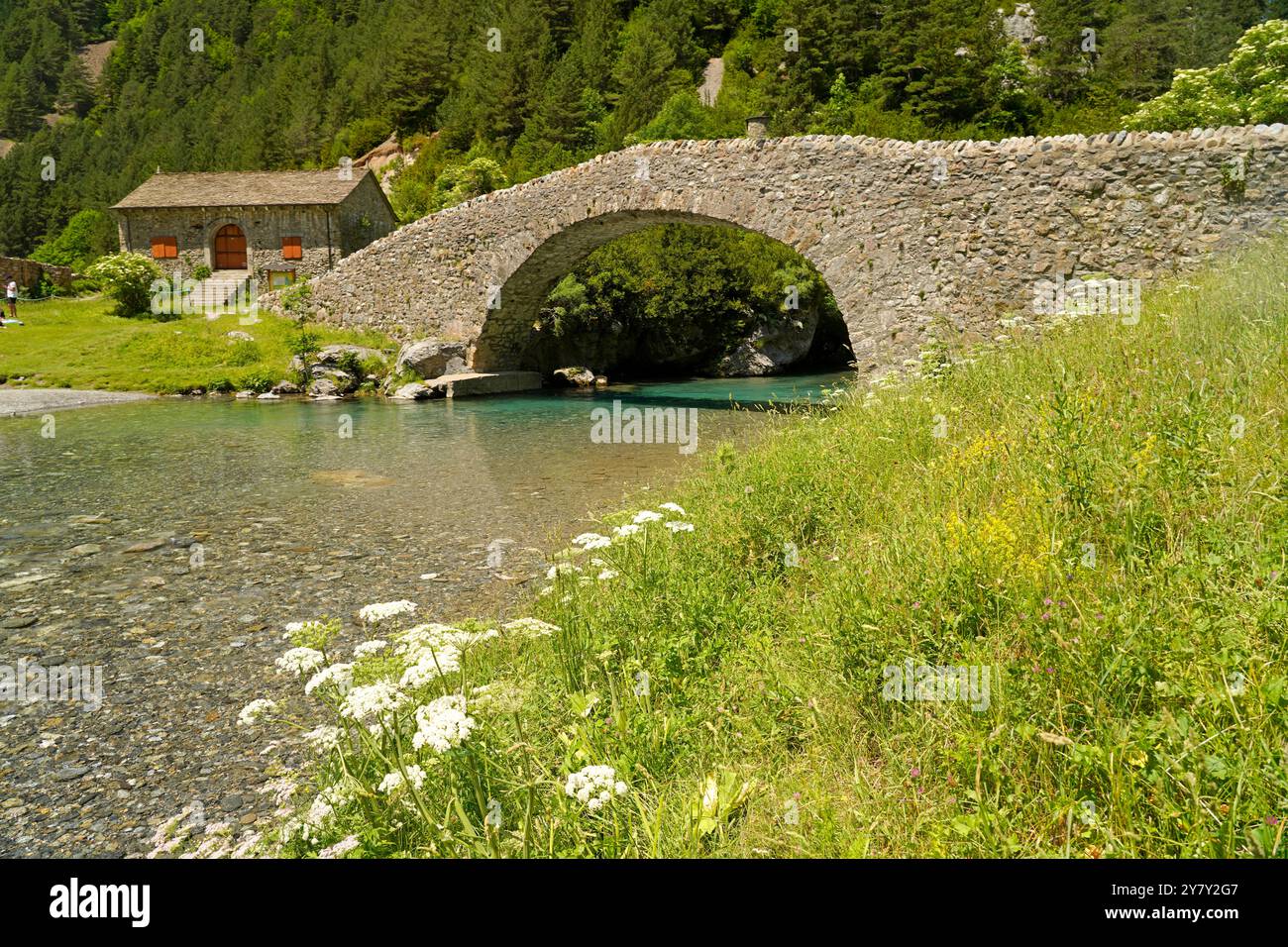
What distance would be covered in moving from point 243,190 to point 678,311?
20915 millimetres

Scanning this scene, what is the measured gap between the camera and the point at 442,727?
2416 millimetres

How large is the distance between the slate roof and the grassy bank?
34072 mm

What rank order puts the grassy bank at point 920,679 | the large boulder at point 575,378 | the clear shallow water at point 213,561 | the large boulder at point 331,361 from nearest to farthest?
the grassy bank at point 920,679, the clear shallow water at point 213,561, the large boulder at point 331,361, the large boulder at point 575,378

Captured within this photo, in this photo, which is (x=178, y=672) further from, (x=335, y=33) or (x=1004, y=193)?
(x=335, y=33)

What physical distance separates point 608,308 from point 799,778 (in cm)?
2568

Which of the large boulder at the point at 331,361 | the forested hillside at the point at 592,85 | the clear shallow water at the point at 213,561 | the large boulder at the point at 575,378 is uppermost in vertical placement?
the forested hillside at the point at 592,85

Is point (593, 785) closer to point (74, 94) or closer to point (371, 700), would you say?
point (371, 700)

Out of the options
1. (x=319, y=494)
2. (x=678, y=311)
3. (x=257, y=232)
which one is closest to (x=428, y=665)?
(x=319, y=494)

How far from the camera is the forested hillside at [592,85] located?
40.4 meters

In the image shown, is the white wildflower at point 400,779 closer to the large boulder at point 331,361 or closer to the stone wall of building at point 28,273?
the large boulder at point 331,361

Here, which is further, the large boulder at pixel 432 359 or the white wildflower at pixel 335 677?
the large boulder at pixel 432 359

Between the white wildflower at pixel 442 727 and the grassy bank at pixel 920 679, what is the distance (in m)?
0.01

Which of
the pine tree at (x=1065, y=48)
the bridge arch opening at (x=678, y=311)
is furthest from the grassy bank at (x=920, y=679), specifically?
the pine tree at (x=1065, y=48)
